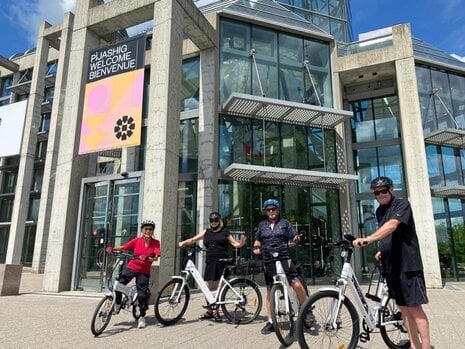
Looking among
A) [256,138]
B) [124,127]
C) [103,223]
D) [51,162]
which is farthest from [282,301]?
[51,162]

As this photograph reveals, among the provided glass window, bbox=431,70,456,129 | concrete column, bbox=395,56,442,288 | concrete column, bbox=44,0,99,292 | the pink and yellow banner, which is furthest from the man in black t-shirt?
glass window, bbox=431,70,456,129

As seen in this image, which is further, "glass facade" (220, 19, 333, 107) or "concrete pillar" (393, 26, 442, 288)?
"glass facade" (220, 19, 333, 107)

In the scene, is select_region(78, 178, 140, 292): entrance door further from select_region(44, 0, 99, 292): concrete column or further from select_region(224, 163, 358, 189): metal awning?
select_region(224, 163, 358, 189): metal awning

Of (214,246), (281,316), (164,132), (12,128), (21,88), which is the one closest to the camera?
(281,316)

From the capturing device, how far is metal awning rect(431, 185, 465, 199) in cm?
1472

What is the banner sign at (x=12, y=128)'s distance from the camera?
22.0 m

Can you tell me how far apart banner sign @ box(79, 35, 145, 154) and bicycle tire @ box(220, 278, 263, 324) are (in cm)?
549

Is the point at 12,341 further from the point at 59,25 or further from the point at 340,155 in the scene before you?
the point at 59,25

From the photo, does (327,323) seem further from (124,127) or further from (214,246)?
(124,127)

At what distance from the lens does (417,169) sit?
14.4 m

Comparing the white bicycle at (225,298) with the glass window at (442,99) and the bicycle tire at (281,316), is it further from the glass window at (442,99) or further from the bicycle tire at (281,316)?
the glass window at (442,99)

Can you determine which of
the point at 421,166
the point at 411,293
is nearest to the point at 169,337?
the point at 411,293

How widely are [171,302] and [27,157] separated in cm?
2139

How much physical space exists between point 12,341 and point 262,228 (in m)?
3.79
